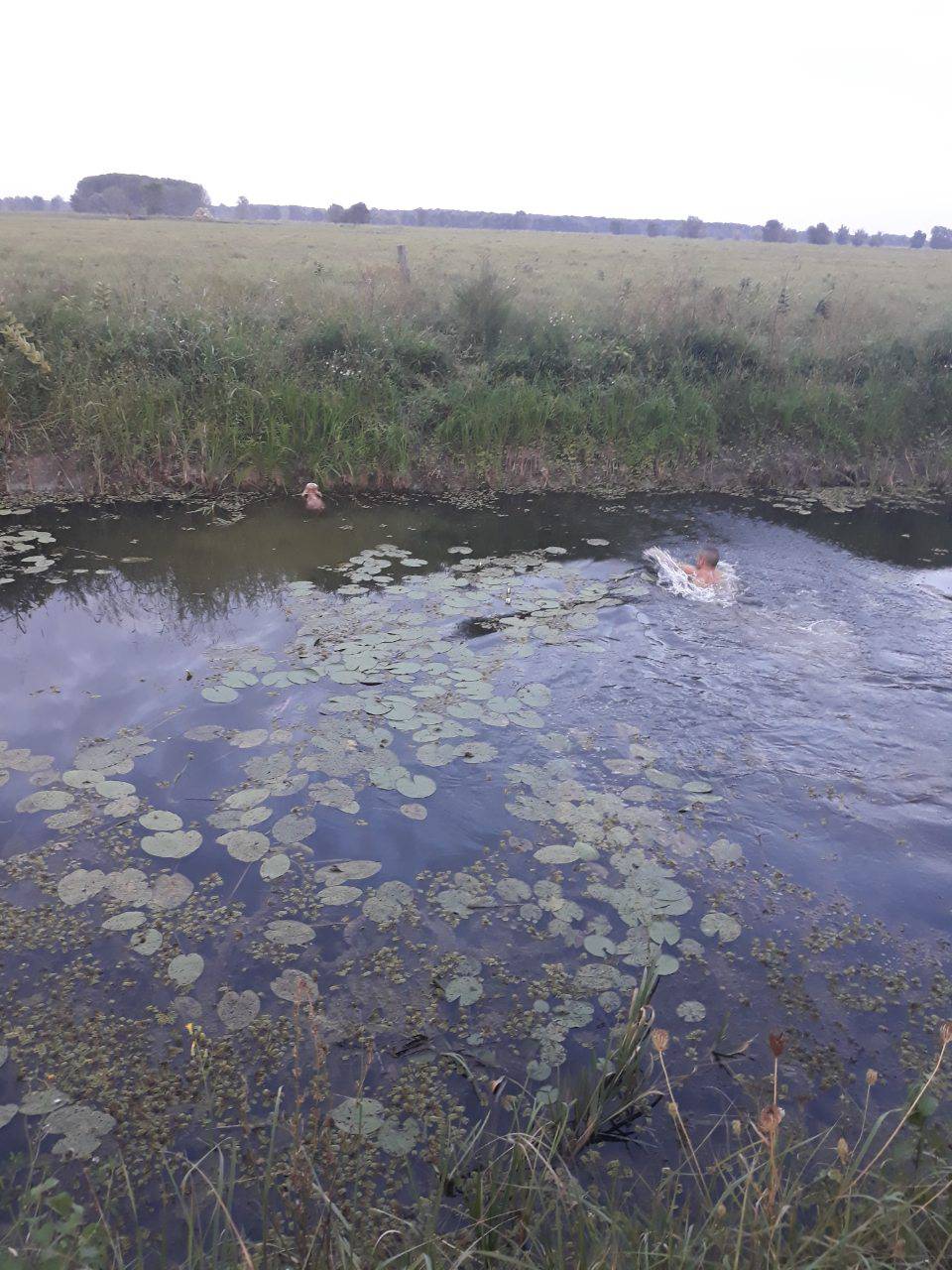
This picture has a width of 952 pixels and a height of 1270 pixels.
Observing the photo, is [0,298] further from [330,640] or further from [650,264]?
[650,264]

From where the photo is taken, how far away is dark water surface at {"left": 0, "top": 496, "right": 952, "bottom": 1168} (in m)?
3.04

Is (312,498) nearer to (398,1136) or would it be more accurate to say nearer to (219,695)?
(219,695)

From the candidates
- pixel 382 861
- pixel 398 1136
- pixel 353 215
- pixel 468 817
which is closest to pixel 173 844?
pixel 382 861

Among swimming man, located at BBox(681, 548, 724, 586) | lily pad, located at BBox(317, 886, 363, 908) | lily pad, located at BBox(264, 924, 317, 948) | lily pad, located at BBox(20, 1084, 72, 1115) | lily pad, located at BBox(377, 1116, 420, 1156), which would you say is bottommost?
lily pad, located at BBox(377, 1116, 420, 1156)

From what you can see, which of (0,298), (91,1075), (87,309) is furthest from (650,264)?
(91,1075)

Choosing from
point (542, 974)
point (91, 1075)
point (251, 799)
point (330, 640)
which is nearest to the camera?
point (91, 1075)

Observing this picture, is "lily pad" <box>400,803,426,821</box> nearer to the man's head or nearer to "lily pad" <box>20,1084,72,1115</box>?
"lily pad" <box>20,1084,72,1115</box>

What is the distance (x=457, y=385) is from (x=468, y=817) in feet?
→ 23.9

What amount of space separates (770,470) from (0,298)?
9.20m

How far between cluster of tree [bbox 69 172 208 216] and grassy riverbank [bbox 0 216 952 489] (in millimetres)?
44608

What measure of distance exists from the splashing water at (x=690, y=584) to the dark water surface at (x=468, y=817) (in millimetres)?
152

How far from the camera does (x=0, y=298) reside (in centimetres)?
813

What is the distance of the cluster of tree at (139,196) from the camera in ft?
168

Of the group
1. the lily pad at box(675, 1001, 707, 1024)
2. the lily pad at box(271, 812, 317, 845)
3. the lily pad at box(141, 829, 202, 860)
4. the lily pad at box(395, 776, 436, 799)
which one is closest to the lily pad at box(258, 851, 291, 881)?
the lily pad at box(271, 812, 317, 845)
